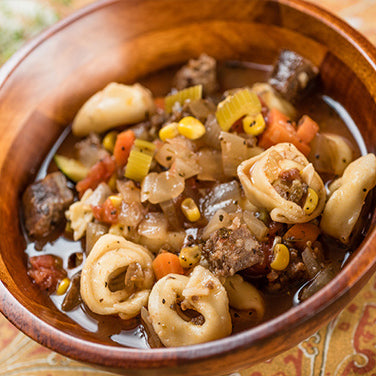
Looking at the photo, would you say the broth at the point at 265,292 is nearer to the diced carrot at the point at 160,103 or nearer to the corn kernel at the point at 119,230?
the diced carrot at the point at 160,103

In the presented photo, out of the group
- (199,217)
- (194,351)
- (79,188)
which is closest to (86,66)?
(79,188)

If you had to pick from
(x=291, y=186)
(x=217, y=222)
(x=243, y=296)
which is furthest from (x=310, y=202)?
(x=243, y=296)

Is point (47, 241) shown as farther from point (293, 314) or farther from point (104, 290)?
point (293, 314)

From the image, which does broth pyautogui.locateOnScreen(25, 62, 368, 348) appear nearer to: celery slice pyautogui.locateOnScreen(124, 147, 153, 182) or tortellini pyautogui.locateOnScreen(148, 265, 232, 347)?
tortellini pyautogui.locateOnScreen(148, 265, 232, 347)

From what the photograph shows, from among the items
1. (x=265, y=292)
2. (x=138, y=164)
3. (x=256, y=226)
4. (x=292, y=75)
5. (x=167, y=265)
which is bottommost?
(x=265, y=292)

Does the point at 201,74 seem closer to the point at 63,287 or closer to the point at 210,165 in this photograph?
the point at 210,165

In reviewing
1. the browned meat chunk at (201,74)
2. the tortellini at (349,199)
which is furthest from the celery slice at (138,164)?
the tortellini at (349,199)

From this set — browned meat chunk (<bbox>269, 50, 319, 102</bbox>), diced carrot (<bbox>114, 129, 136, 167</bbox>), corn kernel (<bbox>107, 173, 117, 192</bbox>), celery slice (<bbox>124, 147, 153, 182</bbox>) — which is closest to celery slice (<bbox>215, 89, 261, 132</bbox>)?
browned meat chunk (<bbox>269, 50, 319, 102</bbox>)

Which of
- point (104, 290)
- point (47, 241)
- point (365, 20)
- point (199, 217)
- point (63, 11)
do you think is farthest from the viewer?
point (63, 11)
